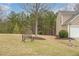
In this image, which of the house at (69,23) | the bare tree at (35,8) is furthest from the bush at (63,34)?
the bare tree at (35,8)

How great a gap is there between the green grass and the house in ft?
0.42

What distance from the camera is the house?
168 inches

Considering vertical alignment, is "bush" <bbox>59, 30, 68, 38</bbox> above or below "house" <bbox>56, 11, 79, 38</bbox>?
below

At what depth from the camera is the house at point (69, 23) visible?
426 centimetres

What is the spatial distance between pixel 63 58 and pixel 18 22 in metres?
0.79

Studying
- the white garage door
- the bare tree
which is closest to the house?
the white garage door

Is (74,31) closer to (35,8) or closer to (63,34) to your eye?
(63,34)

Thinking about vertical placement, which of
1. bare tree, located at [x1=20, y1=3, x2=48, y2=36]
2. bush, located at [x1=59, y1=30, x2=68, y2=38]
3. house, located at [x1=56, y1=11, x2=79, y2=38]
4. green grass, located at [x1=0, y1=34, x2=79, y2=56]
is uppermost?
bare tree, located at [x1=20, y1=3, x2=48, y2=36]

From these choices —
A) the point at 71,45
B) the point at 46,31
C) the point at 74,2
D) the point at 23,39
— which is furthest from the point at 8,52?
the point at 74,2

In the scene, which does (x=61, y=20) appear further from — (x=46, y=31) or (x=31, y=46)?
(x=31, y=46)

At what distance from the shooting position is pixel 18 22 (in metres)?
4.32

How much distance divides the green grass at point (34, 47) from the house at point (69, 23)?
127 millimetres

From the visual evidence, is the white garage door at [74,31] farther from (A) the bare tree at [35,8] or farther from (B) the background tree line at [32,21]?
(A) the bare tree at [35,8]

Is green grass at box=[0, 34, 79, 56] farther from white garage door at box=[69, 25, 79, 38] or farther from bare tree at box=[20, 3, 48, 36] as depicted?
bare tree at box=[20, 3, 48, 36]
